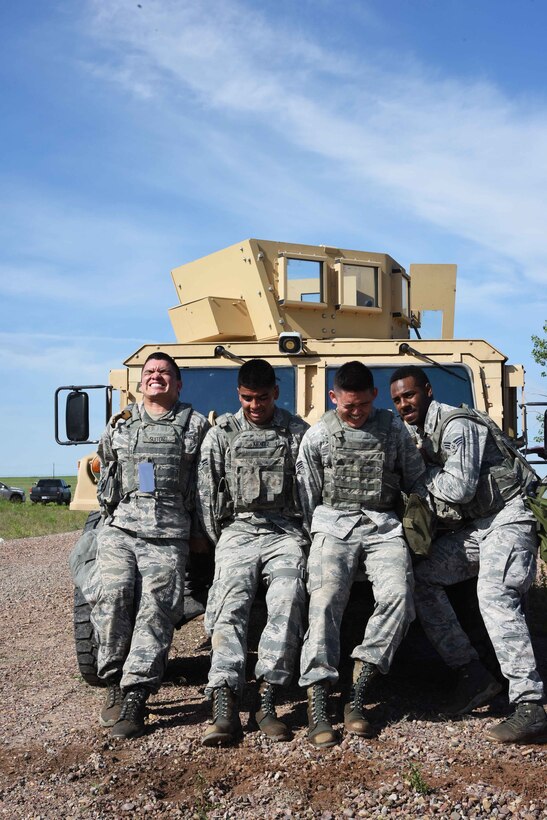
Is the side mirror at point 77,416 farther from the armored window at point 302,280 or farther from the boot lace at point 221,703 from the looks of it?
the boot lace at point 221,703

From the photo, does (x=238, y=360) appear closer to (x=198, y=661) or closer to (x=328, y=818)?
(x=198, y=661)

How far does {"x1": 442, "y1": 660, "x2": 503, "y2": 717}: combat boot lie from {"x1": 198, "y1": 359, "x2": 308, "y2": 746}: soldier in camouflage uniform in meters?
0.85

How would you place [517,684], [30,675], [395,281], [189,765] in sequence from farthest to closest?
[395,281], [30,675], [517,684], [189,765]

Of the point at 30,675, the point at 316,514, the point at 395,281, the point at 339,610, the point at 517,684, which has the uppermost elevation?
the point at 395,281

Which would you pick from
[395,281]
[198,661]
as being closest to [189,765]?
[198,661]

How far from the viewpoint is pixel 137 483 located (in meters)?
4.41

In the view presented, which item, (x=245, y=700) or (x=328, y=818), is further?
(x=245, y=700)

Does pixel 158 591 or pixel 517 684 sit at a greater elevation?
pixel 158 591

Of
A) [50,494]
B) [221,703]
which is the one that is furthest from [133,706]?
[50,494]

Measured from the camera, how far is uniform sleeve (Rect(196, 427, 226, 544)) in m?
4.40

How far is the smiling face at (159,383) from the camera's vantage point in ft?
14.8

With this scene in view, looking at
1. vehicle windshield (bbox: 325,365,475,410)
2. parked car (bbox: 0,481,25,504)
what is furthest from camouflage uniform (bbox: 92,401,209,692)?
parked car (bbox: 0,481,25,504)

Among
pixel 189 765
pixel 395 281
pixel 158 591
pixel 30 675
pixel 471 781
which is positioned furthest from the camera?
pixel 395 281

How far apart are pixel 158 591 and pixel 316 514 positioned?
87cm
